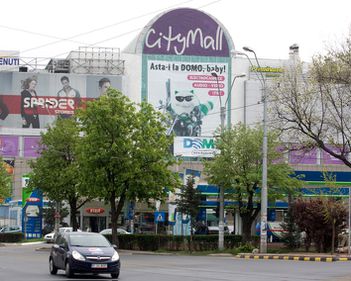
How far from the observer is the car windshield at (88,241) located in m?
22.8

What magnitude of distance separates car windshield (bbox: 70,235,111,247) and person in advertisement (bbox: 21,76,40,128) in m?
81.6

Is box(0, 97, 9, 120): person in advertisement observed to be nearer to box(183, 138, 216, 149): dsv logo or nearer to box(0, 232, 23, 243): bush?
box(183, 138, 216, 149): dsv logo

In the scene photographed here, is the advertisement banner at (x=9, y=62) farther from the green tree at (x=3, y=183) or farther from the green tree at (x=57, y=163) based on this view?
the green tree at (x=57, y=163)

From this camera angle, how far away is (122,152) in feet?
145

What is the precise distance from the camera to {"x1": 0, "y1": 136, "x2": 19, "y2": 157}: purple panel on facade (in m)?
103

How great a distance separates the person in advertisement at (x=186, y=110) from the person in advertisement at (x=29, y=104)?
19.4 meters

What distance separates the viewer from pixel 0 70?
105m

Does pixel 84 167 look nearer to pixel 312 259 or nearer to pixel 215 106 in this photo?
pixel 312 259

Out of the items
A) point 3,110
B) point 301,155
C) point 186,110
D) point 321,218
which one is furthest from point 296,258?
point 3,110

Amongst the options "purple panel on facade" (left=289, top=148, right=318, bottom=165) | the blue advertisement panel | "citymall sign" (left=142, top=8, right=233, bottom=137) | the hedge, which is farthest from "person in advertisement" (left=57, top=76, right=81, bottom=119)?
the hedge

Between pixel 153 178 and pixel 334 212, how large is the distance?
39.4 ft

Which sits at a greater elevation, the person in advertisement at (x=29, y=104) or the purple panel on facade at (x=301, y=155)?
the person in advertisement at (x=29, y=104)

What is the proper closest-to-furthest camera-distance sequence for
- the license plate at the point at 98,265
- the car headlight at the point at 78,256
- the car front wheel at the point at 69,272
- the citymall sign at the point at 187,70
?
the license plate at the point at 98,265 < the car headlight at the point at 78,256 < the car front wheel at the point at 69,272 < the citymall sign at the point at 187,70

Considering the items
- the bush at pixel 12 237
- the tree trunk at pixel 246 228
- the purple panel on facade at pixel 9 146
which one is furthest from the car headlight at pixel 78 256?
the purple panel on facade at pixel 9 146
